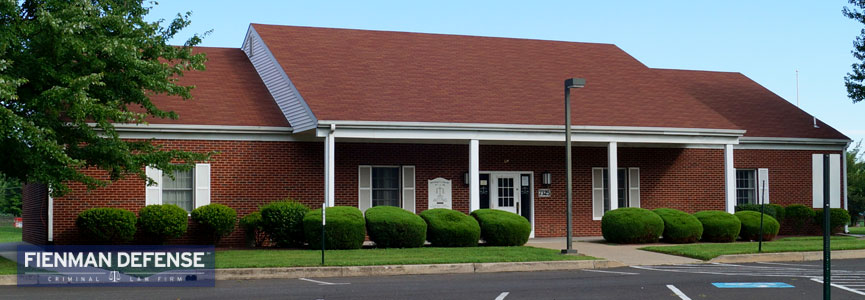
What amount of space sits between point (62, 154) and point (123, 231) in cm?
564

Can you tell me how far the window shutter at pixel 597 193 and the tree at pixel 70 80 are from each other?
13276 mm

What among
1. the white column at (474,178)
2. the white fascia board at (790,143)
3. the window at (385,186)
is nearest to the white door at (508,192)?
the window at (385,186)

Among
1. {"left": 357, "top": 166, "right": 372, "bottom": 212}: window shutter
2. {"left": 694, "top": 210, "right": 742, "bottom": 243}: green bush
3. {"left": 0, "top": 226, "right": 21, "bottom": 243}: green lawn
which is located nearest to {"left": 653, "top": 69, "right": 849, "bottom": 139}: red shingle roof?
{"left": 694, "top": 210, "right": 742, "bottom": 243}: green bush

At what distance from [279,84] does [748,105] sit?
16335mm

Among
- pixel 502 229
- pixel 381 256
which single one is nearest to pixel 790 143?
pixel 502 229

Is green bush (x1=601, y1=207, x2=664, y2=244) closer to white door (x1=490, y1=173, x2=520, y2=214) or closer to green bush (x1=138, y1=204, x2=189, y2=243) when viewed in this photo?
white door (x1=490, y1=173, x2=520, y2=214)

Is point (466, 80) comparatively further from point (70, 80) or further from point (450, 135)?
point (70, 80)

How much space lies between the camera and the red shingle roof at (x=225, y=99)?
2373 centimetres

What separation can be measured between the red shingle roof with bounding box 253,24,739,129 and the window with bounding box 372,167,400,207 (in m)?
2.22

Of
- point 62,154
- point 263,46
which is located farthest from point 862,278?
point 263,46

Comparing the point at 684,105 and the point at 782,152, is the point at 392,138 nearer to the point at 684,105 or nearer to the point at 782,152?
the point at 684,105

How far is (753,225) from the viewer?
25.1 meters

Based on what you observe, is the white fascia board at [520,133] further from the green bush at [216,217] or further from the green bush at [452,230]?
the green bush at [216,217]

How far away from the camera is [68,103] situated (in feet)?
54.5
